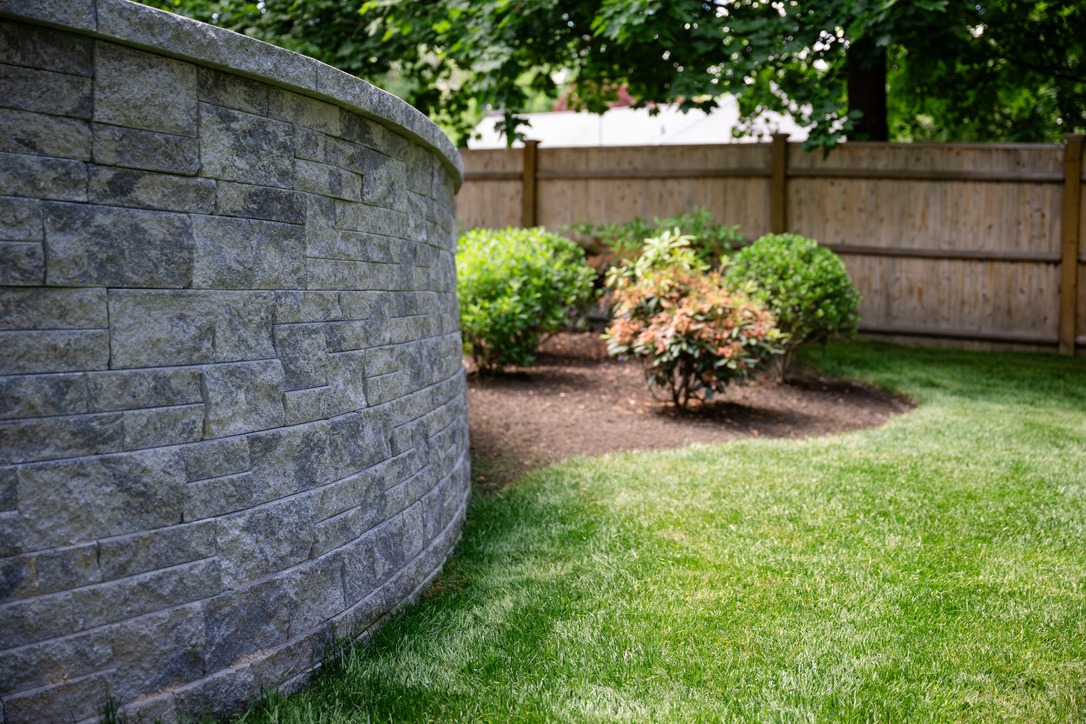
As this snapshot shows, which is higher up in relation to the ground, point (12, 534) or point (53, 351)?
point (53, 351)

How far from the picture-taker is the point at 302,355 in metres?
2.44

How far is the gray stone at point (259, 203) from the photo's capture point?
2215 mm

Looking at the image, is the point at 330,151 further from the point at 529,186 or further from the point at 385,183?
the point at 529,186

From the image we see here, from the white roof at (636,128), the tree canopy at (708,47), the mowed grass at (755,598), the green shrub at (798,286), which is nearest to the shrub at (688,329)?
the green shrub at (798,286)

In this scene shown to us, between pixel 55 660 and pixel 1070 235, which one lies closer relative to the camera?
pixel 55 660

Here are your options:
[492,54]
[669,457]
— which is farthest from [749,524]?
[492,54]

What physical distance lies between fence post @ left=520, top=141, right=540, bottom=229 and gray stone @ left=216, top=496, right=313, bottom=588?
8.73 m

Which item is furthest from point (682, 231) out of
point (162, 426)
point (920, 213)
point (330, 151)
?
point (162, 426)

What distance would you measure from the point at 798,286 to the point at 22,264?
6.32 m

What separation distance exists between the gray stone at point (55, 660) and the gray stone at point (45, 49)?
1.27 m

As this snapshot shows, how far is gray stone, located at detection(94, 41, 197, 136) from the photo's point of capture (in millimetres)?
1944

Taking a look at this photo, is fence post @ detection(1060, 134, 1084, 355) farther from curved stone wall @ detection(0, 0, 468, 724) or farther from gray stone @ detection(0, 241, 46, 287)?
gray stone @ detection(0, 241, 46, 287)

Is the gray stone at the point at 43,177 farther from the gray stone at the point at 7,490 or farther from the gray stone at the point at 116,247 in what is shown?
the gray stone at the point at 7,490

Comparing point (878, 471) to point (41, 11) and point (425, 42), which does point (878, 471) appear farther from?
point (425, 42)
